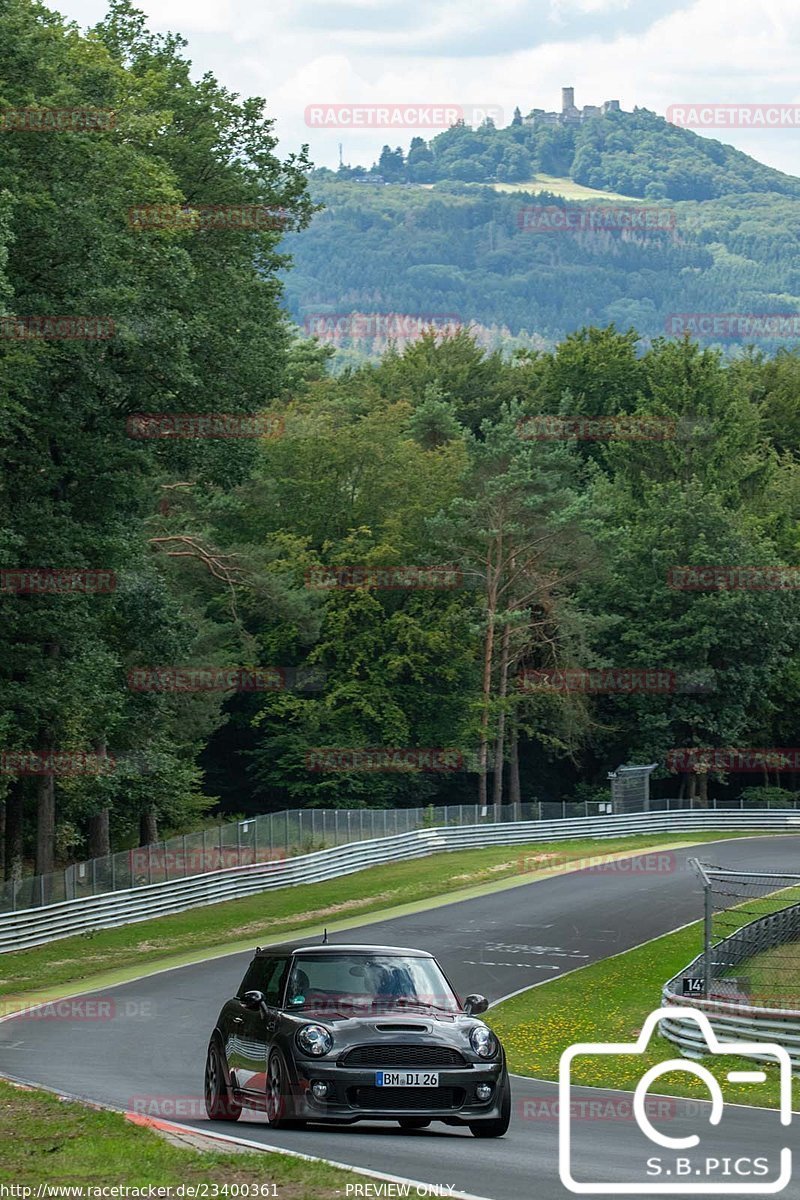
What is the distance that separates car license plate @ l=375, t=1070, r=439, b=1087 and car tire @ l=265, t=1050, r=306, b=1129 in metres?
0.82

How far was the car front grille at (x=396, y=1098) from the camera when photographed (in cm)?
1362

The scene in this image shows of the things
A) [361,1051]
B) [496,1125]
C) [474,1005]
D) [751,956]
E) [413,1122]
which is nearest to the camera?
[361,1051]

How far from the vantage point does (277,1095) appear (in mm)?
14047

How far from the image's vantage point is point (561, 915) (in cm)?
4231

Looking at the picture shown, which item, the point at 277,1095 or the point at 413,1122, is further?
the point at 413,1122

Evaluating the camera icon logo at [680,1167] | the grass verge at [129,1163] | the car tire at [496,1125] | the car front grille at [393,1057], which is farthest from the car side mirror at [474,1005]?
the grass verge at [129,1163]

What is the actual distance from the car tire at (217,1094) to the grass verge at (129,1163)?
49.2 inches

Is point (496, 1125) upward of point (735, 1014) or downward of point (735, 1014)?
upward

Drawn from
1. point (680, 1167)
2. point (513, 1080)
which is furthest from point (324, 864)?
point (680, 1167)

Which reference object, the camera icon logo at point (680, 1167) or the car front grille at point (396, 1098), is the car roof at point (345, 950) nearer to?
the car front grille at point (396, 1098)

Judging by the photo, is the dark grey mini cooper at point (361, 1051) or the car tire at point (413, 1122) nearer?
the dark grey mini cooper at point (361, 1051)

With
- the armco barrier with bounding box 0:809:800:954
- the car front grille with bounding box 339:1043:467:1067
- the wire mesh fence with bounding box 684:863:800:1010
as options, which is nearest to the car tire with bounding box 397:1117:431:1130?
the car front grille with bounding box 339:1043:467:1067

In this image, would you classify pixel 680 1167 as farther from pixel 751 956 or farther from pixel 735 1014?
pixel 751 956

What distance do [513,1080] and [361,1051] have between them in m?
6.82
